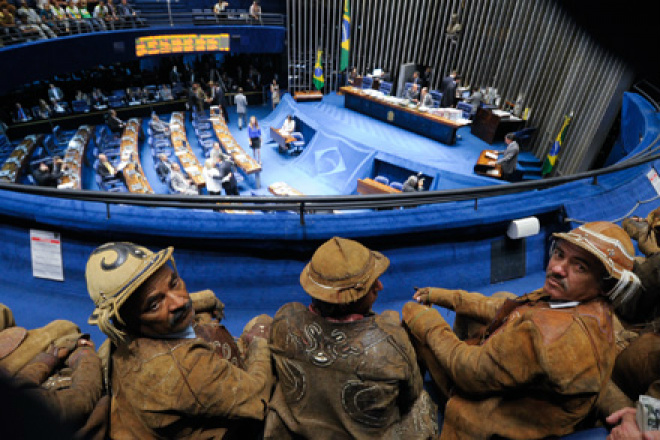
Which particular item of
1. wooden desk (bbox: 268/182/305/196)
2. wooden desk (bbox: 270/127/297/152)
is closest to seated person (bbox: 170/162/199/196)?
wooden desk (bbox: 268/182/305/196)

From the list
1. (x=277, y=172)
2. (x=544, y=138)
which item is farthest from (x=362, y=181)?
(x=544, y=138)

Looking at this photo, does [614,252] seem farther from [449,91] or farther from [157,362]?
[449,91]

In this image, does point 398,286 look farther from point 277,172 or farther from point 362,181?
point 277,172

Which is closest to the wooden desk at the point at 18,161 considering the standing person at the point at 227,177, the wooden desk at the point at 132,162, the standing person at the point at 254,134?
the wooden desk at the point at 132,162

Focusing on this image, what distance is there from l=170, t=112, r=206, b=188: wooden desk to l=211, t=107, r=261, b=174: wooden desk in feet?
3.03

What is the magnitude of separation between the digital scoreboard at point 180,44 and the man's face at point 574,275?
1550 cm

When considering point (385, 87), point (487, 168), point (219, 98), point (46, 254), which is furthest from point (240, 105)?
point (46, 254)

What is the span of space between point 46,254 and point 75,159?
26.7ft

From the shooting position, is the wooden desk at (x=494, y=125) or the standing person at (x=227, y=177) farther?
the wooden desk at (x=494, y=125)

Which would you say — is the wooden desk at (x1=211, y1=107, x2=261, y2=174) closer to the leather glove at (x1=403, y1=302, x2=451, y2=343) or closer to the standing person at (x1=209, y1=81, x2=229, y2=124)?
the standing person at (x1=209, y1=81, x2=229, y2=124)

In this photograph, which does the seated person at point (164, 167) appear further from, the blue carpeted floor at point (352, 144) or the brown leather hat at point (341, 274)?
the brown leather hat at point (341, 274)

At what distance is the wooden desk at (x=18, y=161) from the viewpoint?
337 inches

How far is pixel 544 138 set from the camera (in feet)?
33.1

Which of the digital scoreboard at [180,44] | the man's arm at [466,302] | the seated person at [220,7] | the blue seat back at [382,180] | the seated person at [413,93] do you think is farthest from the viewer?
the seated person at [220,7]
